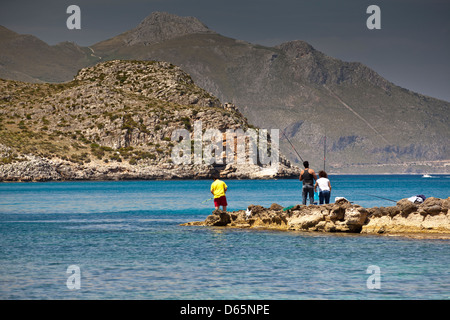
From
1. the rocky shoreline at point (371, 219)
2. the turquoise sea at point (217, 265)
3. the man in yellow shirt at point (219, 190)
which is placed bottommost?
the turquoise sea at point (217, 265)

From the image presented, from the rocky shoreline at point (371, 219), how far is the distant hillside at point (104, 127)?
10926cm

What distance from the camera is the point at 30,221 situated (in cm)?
3631

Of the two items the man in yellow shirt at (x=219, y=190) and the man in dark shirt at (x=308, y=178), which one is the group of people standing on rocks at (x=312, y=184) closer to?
the man in dark shirt at (x=308, y=178)

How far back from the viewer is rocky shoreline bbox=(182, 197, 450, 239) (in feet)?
81.9

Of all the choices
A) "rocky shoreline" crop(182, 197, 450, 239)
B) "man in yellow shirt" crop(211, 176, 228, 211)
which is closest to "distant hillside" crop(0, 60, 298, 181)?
"man in yellow shirt" crop(211, 176, 228, 211)

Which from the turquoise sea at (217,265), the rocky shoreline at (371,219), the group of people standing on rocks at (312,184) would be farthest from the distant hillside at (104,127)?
the group of people standing on rocks at (312,184)

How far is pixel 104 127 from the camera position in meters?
148

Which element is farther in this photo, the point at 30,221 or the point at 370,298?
the point at 30,221

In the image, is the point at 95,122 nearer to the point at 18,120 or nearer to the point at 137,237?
the point at 18,120

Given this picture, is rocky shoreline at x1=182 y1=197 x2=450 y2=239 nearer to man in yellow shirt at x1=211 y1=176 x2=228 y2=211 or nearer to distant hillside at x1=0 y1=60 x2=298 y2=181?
man in yellow shirt at x1=211 y1=176 x2=228 y2=211

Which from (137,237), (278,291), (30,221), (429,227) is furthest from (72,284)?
(30,221)

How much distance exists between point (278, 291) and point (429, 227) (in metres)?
12.4

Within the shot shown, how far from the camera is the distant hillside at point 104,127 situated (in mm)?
134750

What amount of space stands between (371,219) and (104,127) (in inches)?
4974
